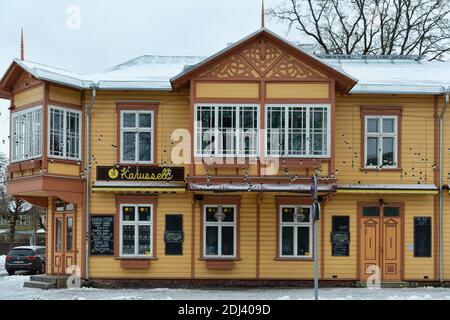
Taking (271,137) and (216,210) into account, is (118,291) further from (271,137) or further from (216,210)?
(271,137)

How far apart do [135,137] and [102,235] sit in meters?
3.19

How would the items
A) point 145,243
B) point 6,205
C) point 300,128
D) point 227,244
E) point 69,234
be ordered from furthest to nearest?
point 6,205 < point 69,234 < point 145,243 < point 227,244 < point 300,128

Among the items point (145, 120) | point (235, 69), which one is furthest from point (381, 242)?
point (145, 120)

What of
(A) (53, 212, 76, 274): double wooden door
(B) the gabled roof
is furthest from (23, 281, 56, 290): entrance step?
(B) the gabled roof

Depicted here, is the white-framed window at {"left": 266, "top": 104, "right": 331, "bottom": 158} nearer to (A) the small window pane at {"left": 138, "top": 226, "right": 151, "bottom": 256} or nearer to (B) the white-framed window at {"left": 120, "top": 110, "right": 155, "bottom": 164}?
(B) the white-framed window at {"left": 120, "top": 110, "right": 155, "bottom": 164}

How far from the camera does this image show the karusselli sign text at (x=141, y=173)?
80.6ft

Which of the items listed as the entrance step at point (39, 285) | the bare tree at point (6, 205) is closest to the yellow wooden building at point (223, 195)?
the entrance step at point (39, 285)

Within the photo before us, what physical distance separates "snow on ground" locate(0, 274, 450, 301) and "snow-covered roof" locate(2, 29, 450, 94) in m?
6.05

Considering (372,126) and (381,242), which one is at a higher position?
(372,126)

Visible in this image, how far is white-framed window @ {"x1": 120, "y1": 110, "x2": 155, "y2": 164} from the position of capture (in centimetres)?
2495

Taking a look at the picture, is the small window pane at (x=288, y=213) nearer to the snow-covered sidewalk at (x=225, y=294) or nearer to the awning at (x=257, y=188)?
the awning at (x=257, y=188)

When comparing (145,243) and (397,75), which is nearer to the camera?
(145,243)

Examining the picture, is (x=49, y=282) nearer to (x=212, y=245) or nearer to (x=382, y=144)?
(x=212, y=245)

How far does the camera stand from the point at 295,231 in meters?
24.8
